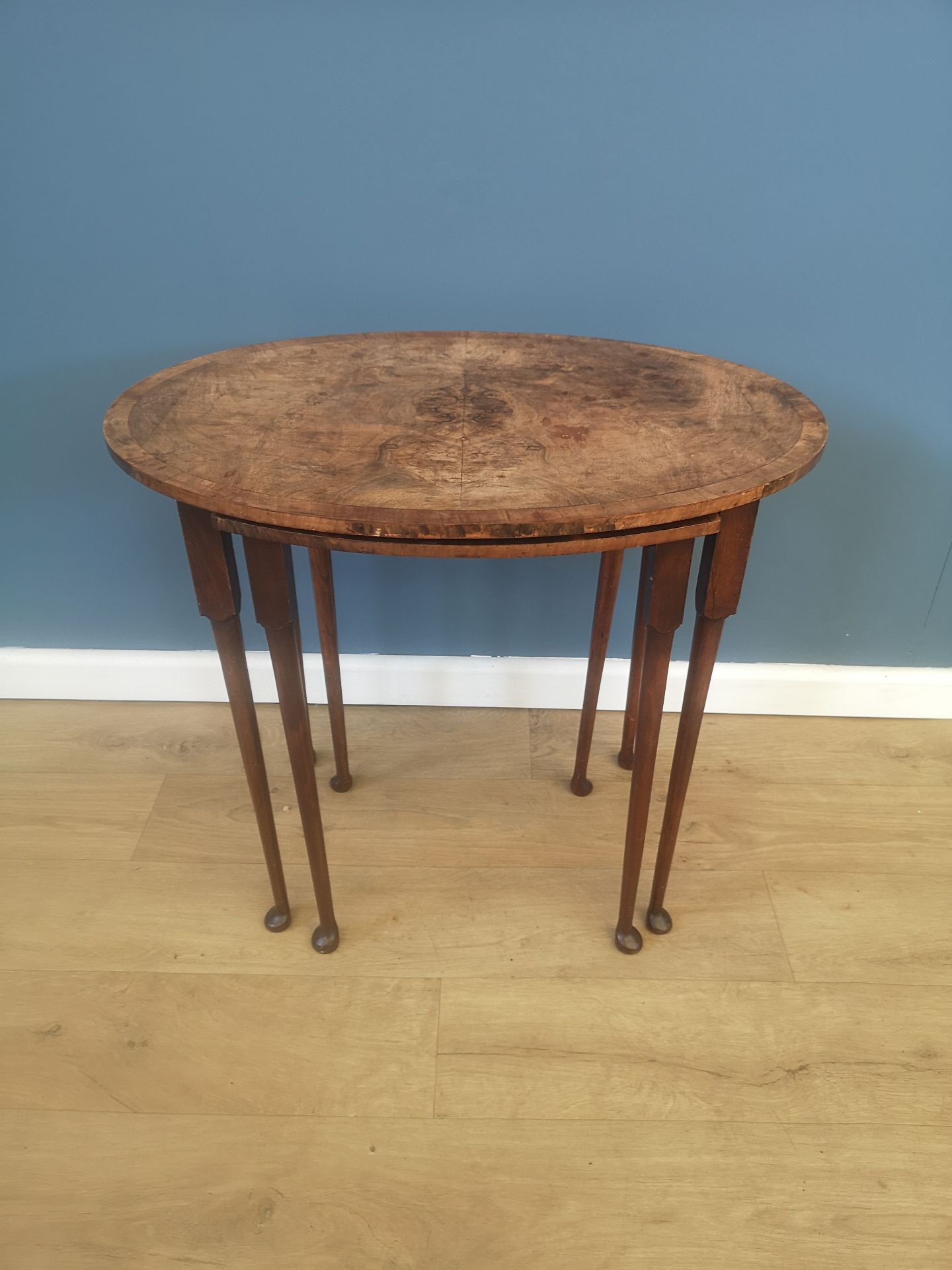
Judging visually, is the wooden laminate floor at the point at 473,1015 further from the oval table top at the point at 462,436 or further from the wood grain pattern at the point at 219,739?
the oval table top at the point at 462,436

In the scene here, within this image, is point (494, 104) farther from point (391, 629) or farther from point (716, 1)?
point (391, 629)

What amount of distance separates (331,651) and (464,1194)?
869 mm

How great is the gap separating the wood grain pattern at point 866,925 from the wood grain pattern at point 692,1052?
4 centimetres

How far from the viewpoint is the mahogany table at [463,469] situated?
894 mm

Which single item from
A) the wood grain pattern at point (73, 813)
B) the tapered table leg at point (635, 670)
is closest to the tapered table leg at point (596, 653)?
the tapered table leg at point (635, 670)

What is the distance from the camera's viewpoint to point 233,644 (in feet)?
3.82

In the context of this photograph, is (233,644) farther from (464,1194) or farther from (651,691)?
(464,1194)

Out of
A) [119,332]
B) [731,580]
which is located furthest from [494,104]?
[731,580]

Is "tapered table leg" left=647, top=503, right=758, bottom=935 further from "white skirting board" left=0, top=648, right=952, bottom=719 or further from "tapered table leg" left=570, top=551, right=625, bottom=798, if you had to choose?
"white skirting board" left=0, top=648, right=952, bottom=719

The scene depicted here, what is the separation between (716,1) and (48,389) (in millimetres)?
1326

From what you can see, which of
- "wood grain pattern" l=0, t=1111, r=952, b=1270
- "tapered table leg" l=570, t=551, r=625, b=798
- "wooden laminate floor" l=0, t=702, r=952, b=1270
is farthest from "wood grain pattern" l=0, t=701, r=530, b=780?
"wood grain pattern" l=0, t=1111, r=952, b=1270

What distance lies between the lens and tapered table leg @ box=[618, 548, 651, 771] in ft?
4.83

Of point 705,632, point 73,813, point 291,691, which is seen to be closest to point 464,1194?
point 291,691

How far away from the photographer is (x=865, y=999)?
1332mm
